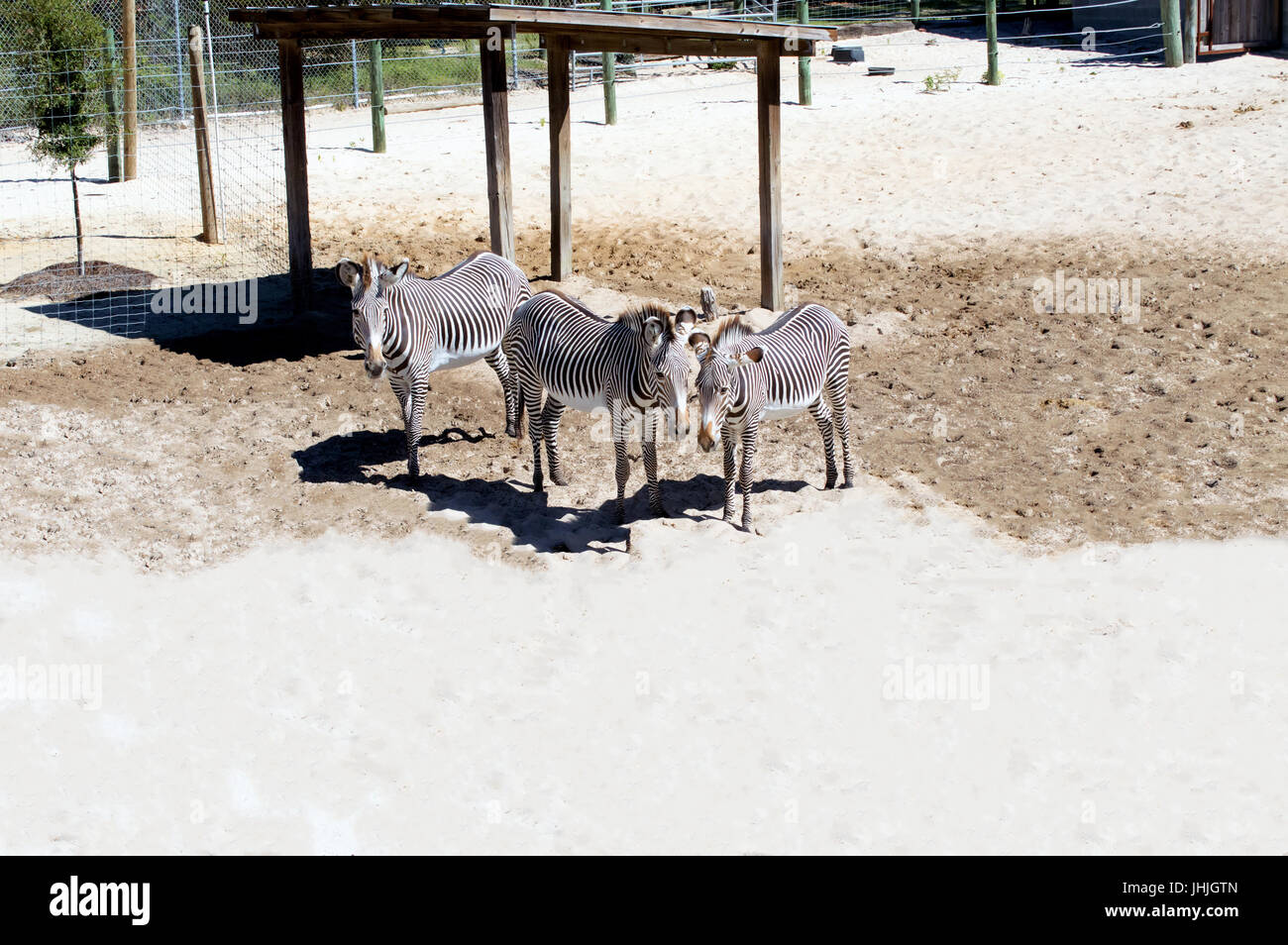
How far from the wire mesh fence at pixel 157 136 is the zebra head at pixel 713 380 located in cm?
704

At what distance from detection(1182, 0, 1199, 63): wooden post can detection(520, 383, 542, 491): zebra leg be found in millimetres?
15413

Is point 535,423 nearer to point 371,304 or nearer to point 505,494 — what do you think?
point 505,494

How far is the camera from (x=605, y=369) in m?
9.34

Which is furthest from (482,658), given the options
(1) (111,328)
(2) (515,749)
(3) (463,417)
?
(1) (111,328)

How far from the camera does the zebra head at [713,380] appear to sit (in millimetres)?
8445

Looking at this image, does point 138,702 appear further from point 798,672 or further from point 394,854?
point 798,672

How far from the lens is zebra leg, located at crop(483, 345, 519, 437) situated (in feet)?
36.6

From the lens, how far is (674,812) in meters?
6.27

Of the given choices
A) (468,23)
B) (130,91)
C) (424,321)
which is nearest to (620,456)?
(424,321)

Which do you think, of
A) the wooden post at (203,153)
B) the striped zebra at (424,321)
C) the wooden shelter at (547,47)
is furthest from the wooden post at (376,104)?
the striped zebra at (424,321)

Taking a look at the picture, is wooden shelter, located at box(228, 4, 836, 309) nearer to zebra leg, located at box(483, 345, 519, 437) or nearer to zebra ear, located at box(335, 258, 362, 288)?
zebra leg, located at box(483, 345, 519, 437)

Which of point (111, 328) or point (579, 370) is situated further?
point (111, 328)

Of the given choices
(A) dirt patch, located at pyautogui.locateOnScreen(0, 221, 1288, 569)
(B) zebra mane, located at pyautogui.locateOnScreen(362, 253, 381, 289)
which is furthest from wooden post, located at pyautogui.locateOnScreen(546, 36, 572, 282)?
(B) zebra mane, located at pyautogui.locateOnScreen(362, 253, 381, 289)

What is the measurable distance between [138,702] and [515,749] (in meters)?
2.17
